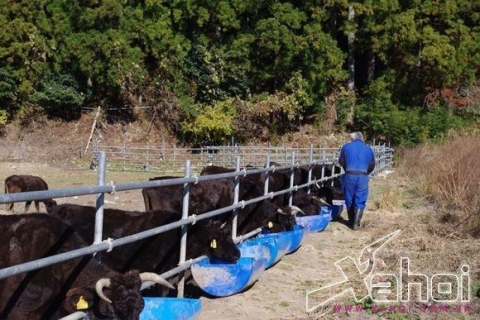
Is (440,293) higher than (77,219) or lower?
lower

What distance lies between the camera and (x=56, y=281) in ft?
16.6

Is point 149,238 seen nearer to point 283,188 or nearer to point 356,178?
point 283,188

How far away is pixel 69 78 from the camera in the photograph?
3594 cm

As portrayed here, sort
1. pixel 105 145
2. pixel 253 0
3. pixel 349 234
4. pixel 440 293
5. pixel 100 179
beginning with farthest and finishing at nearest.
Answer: pixel 253 0
pixel 105 145
pixel 349 234
pixel 440 293
pixel 100 179

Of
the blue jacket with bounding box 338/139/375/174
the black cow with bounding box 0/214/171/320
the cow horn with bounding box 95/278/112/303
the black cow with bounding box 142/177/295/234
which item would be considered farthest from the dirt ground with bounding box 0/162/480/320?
the cow horn with bounding box 95/278/112/303

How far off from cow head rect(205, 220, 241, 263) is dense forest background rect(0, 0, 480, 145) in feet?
92.1

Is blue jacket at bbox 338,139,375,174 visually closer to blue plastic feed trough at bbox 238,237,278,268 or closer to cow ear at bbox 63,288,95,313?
blue plastic feed trough at bbox 238,237,278,268

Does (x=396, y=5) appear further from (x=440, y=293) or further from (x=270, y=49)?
(x=440, y=293)

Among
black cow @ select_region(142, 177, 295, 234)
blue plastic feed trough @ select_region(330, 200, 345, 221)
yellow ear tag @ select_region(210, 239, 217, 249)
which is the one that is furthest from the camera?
blue plastic feed trough @ select_region(330, 200, 345, 221)

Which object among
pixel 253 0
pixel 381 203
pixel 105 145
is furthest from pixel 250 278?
pixel 253 0

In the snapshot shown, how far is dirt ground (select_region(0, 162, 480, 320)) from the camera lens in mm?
6523

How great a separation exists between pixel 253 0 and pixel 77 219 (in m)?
32.8

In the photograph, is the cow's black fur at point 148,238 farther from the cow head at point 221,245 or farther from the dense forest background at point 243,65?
the dense forest background at point 243,65

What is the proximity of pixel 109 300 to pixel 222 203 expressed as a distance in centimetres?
595
